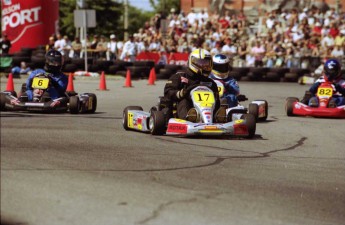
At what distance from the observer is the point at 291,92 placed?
81.1 feet

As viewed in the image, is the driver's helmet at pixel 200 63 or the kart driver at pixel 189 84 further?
the driver's helmet at pixel 200 63

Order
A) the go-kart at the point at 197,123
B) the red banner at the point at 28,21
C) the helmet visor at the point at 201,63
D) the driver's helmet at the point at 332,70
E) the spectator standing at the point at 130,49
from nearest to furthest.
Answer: the go-kart at the point at 197,123, the helmet visor at the point at 201,63, the driver's helmet at the point at 332,70, the spectator standing at the point at 130,49, the red banner at the point at 28,21

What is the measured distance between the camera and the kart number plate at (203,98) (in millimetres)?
11984

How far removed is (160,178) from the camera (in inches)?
297

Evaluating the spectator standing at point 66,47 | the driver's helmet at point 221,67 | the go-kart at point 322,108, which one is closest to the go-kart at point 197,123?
the driver's helmet at point 221,67

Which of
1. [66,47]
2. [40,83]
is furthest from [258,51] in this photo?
[40,83]

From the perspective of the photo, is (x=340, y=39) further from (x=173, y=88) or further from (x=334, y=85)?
(x=173, y=88)

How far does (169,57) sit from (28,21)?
548cm

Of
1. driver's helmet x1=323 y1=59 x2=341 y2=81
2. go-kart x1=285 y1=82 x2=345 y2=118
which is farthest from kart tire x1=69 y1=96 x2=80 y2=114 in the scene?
driver's helmet x1=323 y1=59 x2=341 y2=81

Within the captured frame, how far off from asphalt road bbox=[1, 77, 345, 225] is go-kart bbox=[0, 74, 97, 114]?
195cm

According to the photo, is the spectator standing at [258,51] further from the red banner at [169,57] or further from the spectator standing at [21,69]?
the spectator standing at [21,69]

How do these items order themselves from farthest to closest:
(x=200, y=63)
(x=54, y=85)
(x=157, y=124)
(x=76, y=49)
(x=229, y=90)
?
(x=76, y=49), (x=54, y=85), (x=229, y=90), (x=200, y=63), (x=157, y=124)

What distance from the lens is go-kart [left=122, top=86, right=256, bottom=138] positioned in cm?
1165

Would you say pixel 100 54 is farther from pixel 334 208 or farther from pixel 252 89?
pixel 334 208
